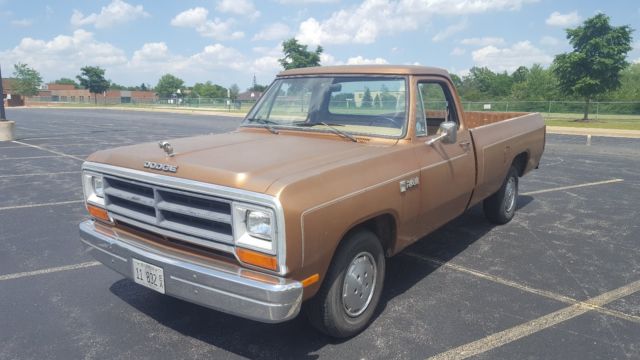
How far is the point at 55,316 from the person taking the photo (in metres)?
3.80

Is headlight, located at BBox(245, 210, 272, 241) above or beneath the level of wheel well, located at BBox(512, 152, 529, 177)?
above

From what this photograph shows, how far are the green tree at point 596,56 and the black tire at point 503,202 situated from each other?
1098 inches

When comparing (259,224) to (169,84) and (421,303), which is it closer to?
(421,303)

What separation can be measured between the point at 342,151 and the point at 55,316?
102 inches

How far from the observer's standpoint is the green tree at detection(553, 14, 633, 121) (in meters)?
29.6

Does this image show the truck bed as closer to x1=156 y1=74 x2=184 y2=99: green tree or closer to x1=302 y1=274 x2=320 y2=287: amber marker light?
x1=302 y1=274 x2=320 y2=287: amber marker light

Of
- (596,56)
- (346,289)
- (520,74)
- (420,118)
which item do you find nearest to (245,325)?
(346,289)

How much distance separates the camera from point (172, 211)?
10.1 feet

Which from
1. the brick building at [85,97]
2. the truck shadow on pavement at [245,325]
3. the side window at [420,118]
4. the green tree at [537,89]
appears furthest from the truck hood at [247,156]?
the brick building at [85,97]

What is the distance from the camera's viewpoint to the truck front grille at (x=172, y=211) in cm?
289

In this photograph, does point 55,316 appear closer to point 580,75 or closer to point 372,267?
point 372,267

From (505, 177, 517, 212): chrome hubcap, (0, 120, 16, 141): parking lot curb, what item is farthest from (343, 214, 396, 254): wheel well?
A: (0, 120, 16, 141): parking lot curb

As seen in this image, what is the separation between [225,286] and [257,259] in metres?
0.24

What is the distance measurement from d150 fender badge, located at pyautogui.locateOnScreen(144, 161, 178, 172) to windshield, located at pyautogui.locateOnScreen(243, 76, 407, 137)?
147 cm
